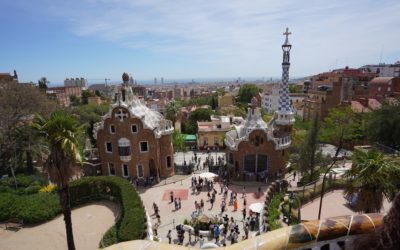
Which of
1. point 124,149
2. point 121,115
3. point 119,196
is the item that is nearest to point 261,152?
point 124,149

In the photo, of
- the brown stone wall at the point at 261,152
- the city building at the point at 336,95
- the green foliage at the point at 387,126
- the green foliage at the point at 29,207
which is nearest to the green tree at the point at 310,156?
the brown stone wall at the point at 261,152

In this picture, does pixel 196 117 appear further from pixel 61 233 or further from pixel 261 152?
pixel 61 233

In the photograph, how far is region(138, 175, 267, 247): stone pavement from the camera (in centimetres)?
2076

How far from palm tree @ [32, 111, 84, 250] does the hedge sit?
17.3ft

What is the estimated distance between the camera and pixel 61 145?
512 inches

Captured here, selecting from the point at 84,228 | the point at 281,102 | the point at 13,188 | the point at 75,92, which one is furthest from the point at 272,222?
the point at 75,92

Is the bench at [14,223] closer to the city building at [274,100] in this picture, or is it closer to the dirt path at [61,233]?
the dirt path at [61,233]

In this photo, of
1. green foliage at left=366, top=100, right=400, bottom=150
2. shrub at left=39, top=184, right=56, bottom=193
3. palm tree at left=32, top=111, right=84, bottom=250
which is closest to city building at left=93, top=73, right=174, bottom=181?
shrub at left=39, top=184, right=56, bottom=193

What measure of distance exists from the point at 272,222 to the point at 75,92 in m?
131

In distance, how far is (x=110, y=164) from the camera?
31.0 meters

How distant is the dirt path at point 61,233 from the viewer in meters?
18.8

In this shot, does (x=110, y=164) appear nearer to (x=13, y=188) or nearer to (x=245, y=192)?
(x=13, y=188)

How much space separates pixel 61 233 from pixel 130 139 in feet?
38.9

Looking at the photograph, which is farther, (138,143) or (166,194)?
(138,143)
